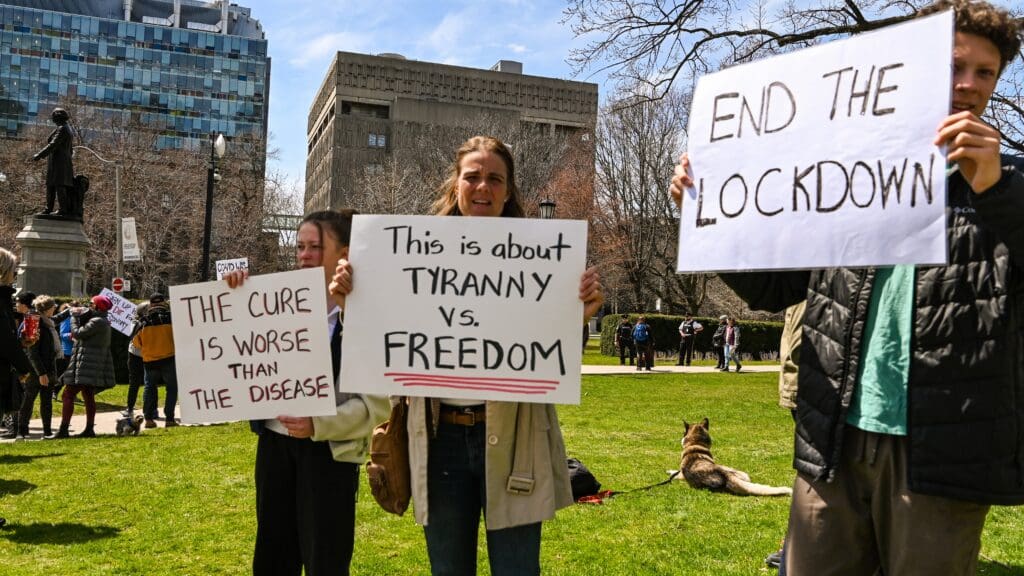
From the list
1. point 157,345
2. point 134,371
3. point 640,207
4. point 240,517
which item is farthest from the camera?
point 640,207

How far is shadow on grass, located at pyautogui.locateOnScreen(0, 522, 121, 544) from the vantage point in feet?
19.2

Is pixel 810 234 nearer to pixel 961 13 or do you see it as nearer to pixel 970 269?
pixel 970 269

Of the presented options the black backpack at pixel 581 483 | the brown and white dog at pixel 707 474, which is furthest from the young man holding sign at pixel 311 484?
the brown and white dog at pixel 707 474

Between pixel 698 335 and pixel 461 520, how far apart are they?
105ft

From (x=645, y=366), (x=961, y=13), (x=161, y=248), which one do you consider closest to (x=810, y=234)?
(x=961, y=13)

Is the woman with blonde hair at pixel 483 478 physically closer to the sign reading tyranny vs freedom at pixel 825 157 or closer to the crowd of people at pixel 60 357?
the sign reading tyranny vs freedom at pixel 825 157

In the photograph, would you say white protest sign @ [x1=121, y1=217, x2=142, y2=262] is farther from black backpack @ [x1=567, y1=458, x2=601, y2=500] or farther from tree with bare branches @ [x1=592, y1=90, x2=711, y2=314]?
tree with bare branches @ [x1=592, y1=90, x2=711, y2=314]

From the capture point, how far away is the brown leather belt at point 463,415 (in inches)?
104

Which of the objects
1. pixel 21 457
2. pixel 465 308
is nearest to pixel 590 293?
pixel 465 308

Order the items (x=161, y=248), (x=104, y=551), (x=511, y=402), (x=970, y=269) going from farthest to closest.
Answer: (x=161, y=248) < (x=104, y=551) < (x=511, y=402) < (x=970, y=269)

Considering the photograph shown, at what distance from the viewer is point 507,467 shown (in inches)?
102

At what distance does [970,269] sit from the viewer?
1.91 metres

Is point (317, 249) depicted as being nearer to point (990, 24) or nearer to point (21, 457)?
point (990, 24)

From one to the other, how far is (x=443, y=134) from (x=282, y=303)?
5340cm
